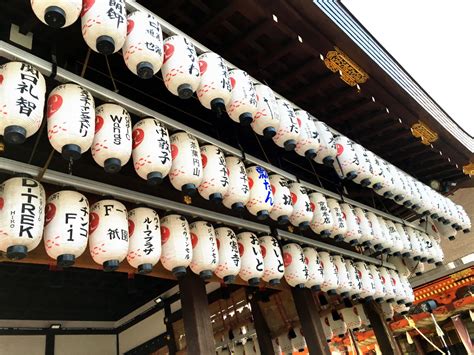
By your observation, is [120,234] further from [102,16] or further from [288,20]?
[288,20]

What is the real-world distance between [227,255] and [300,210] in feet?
4.20

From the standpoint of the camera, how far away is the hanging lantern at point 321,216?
5.58 metres

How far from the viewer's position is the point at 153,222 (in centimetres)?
379

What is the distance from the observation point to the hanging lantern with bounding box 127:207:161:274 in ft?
11.5

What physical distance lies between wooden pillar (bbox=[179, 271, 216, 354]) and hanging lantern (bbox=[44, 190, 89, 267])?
168 centimetres

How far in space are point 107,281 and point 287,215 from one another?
4.48 metres

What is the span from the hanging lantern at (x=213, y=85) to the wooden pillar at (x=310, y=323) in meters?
3.50

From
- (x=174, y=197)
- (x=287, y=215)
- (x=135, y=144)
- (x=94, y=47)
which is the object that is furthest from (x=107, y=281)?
(x=94, y=47)

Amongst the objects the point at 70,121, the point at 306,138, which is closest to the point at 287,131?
the point at 306,138

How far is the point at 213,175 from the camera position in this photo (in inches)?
159

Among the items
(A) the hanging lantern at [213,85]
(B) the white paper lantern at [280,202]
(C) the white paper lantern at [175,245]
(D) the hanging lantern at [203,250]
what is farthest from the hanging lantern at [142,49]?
(B) the white paper lantern at [280,202]

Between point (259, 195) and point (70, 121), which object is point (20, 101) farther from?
point (259, 195)

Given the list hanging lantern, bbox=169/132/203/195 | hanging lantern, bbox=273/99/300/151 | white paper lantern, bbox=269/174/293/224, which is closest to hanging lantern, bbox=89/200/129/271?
hanging lantern, bbox=169/132/203/195

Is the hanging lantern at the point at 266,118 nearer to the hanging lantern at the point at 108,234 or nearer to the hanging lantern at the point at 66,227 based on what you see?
the hanging lantern at the point at 108,234
